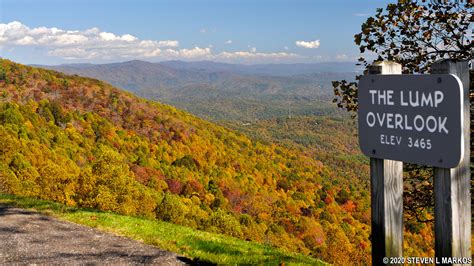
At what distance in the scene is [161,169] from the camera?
82.7 m

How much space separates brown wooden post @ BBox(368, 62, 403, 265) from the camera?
4.35 m

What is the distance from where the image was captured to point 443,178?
12.9 feet

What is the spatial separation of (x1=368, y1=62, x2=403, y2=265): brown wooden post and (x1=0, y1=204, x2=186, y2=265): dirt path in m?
5.08

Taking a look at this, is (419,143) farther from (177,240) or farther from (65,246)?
(65,246)

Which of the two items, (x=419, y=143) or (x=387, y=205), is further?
(x=387, y=205)

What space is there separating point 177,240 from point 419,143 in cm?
735

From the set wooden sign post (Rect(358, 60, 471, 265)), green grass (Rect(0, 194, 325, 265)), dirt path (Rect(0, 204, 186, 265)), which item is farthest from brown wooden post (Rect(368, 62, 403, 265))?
→ dirt path (Rect(0, 204, 186, 265))

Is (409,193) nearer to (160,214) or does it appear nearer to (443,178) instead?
(443,178)

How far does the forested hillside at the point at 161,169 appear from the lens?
4094 cm

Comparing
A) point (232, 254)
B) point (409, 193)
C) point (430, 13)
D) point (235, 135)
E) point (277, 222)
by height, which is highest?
point (430, 13)

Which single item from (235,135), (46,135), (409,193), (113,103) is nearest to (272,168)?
(235,135)

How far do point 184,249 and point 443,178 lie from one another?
6606 millimetres

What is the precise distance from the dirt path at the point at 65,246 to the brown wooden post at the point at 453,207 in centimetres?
567

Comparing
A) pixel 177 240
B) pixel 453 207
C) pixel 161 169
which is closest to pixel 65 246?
pixel 177 240
